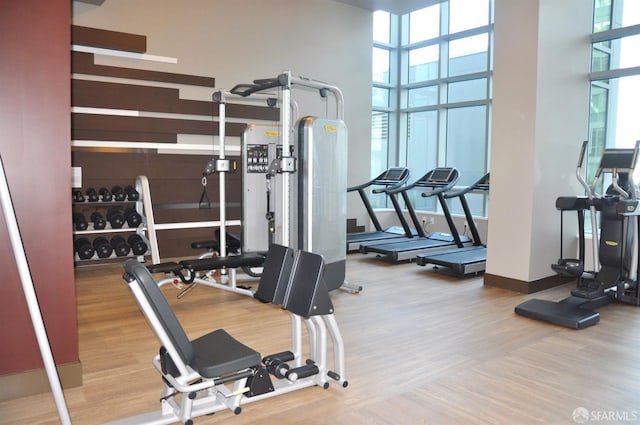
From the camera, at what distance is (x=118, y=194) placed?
6.05m

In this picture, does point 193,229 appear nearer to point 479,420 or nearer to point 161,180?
point 161,180

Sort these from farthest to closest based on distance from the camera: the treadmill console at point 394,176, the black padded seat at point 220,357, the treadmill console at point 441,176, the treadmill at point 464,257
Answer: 1. the treadmill console at point 394,176
2. the treadmill console at point 441,176
3. the treadmill at point 464,257
4. the black padded seat at point 220,357

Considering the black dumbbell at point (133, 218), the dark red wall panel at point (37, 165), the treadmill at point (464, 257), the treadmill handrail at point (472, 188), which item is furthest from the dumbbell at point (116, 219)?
the treadmill handrail at point (472, 188)

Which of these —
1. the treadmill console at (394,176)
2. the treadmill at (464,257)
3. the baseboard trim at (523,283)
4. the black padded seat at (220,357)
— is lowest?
the baseboard trim at (523,283)

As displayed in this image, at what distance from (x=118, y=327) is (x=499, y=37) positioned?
4.97 m

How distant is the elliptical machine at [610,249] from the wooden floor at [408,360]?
0.21 metres

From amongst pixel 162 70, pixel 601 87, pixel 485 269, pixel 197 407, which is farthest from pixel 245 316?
pixel 601 87

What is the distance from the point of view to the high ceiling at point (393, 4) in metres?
8.52

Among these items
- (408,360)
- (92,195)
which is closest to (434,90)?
(92,195)

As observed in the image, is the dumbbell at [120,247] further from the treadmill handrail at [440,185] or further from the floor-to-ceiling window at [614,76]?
the floor-to-ceiling window at [614,76]

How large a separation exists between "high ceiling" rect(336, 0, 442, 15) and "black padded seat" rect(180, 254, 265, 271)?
5.51 metres

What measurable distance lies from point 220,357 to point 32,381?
51.3 inches

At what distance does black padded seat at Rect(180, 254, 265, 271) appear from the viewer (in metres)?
4.84

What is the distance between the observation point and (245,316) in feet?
15.3
